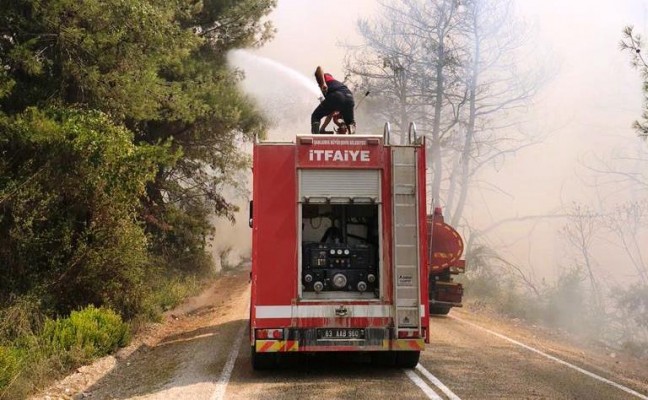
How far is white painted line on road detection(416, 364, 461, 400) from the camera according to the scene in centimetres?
666

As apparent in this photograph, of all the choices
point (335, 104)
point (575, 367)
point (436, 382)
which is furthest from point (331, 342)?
point (575, 367)

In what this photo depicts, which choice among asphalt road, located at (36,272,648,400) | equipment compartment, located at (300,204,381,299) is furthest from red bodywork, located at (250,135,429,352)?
asphalt road, located at (36,272,648,400)

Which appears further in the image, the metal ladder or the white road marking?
the metal ladder

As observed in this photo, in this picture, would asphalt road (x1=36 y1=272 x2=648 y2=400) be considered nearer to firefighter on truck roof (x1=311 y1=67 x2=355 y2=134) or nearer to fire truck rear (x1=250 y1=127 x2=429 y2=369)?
fire truck rear (x1=250 y1=127 x2=429 y2=369)

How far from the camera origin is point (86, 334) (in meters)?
9.69

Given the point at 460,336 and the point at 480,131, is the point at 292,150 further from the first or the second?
the point at 480,131

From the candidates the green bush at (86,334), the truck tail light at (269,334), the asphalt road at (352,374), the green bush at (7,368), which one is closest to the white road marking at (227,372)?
the asphalt road at (352,374)

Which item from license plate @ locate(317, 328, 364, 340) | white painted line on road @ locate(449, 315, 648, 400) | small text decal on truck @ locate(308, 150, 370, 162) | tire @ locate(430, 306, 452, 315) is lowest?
white painted line on road @ locate(449, 315, 648, 400)

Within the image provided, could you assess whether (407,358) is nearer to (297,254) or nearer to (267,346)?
(267,346)

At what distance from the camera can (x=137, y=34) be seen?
11.9 meters

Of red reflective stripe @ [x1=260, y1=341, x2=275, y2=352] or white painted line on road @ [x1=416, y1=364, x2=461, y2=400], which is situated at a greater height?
red reflective stripe @ [x1=260, y1=341, x2=275, y2=352]

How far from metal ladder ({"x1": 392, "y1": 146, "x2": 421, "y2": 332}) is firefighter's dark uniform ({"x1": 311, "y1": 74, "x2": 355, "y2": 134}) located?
68.9 inches

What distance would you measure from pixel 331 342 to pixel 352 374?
708 millimetres

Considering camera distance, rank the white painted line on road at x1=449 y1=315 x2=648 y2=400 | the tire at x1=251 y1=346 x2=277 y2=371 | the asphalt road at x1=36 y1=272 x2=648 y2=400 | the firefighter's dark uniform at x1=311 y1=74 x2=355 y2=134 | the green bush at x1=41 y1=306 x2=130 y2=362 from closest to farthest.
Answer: the asphalt road at x1=36 y1=272 x2=648 y2=400, the white painted line on road at x1=449 y1=315 x2=648 y2=400, the tire at x1=251 y1=346 x2=277 y2=371, the firefighter's dark uniform at x1=311 y1=74 x2=355 y2=134, the green bush at x1=41 y1=306 x2=130 y2=362
